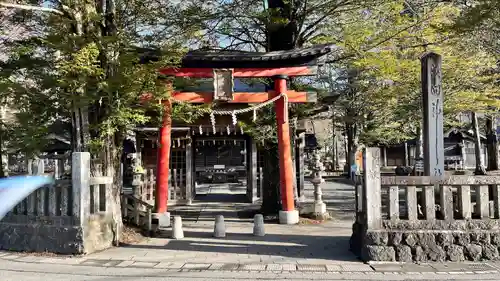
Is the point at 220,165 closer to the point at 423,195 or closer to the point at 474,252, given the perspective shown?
the point at 423,195

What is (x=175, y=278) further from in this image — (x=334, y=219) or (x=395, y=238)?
(x=334, y=219)

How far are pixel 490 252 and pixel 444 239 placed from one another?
0.87m

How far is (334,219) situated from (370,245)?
5.93 m

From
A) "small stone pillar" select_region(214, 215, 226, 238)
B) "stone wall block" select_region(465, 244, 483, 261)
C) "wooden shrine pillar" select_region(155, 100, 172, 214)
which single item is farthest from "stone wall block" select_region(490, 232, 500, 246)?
"wooden shrine pillar" select_region(155, 100, 172, 214)

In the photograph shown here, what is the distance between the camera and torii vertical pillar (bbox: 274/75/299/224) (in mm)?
12766

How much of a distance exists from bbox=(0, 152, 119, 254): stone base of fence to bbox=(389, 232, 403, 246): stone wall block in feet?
19.5

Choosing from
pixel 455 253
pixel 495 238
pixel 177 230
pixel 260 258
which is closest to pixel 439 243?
pixel 455 253

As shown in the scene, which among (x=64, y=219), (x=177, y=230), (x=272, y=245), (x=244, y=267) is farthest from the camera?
(x=177, y=230)

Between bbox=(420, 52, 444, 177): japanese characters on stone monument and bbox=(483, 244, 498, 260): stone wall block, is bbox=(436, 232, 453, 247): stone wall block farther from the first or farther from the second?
bbox=(420, 52, 444, 177): japanese characters on stone monument

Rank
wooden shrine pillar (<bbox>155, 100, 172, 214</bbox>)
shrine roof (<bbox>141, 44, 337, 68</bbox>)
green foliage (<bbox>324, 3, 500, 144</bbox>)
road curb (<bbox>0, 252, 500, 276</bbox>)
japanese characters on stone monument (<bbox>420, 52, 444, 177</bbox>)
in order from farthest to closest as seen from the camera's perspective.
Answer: green foliage (<bbox>324, 3, 500, 144</bbox>)
wooden shrine pillar (<bbox>155, 100, 172, 214</bbox>)
shrine roof (<bbox>141, 44, 337, 68</bbox>)
japanese characters on stone monument (<bbox>420, 52, 444, 177</bbox>)
road curb (<bbox>0, 252, 500, 276</bbox>)

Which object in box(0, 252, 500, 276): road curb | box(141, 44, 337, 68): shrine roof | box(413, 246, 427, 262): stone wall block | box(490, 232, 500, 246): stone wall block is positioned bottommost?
box(0, 252, 500, 276): road curb

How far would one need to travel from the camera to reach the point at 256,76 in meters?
12.7

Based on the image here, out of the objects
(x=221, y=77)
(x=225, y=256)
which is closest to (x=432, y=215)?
(x=225, y=256)

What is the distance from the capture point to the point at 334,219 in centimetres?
1409
